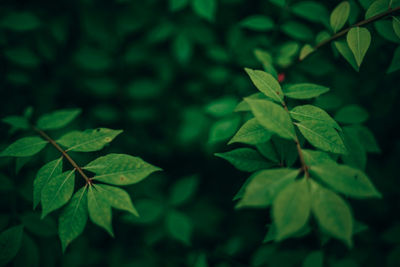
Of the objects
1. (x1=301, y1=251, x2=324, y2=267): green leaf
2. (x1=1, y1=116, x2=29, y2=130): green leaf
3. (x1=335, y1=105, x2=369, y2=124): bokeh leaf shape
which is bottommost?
(x1=301, y1=251, x2=324, y2=267): green leaf

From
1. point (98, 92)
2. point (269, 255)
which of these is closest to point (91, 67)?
point (98, 92)

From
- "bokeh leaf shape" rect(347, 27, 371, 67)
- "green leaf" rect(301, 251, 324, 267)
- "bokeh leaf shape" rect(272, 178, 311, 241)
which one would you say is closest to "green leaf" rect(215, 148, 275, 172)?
"bokeh leaf shape" rect(272, 178, 311, 241)

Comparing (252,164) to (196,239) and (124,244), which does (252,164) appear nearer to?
(124,244)

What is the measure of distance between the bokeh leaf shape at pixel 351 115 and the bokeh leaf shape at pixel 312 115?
19.1 inches

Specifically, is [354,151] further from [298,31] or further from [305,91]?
[298,31]

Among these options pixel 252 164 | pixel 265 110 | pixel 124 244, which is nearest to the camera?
pixel 265 110

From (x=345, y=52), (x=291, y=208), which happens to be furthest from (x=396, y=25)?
(x=291, y=208)

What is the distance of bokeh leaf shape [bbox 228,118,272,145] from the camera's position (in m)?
1.02

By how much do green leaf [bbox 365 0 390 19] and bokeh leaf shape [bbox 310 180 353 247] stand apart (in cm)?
90

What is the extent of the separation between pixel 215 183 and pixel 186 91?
1.15 metres

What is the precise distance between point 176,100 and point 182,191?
111 centimetres

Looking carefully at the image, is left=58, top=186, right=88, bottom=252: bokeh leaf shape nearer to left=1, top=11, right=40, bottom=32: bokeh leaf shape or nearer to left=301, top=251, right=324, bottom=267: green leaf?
left=301, top=251, right=324, bottom=267: green leaf

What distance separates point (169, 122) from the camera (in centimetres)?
294

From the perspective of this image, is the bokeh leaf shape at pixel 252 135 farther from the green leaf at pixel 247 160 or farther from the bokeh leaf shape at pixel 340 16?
the bokeh leaf shape at pixel 340 16
